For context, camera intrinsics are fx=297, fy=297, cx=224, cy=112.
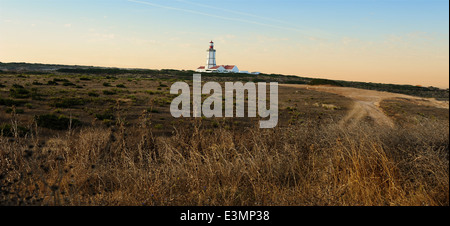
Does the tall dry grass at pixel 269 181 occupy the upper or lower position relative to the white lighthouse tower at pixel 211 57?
lower

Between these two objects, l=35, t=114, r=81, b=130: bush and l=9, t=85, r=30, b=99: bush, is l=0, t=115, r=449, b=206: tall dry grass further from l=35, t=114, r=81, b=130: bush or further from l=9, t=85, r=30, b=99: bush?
l=9, t=85, r=30, b=99: bush

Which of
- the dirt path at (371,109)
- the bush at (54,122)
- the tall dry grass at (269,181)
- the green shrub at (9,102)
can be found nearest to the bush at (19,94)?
the green shrub at (9,102)

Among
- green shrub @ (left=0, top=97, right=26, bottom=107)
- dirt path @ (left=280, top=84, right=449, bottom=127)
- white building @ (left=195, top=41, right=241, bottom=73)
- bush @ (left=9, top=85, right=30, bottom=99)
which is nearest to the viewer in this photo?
dirt path @ (left=280, top=84, right=449, bottom=127)

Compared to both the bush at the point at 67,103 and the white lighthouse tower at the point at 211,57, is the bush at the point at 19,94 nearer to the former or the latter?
the bush at the point at 67,103

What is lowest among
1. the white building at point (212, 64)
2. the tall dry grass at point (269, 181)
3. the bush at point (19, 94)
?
the tall dry grass at point (269, 181)

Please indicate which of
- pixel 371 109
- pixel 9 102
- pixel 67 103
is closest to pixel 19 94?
pixel 9 102

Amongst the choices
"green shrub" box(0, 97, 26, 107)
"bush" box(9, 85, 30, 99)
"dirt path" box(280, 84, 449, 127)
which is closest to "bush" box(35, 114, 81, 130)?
"green shrub" box(0, 97, 26, 107)

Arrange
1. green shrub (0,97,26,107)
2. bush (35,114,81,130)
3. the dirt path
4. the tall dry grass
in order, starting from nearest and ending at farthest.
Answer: the tall dry grass < the dirt path < bush (35,114,81,130) < green shrub (0,97,26,107)

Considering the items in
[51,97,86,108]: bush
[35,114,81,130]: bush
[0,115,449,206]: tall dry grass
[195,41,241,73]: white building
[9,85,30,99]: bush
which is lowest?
[35,114,81,130]: bush

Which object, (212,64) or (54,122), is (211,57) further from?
(54,122)

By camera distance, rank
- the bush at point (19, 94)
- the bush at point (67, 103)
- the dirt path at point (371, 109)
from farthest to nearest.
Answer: the bush at point (19, 94)
the bush at point (67, 103)
the dirt path at point (371, 109)

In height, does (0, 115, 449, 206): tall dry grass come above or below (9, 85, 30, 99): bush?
below

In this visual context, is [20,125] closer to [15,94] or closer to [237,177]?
[15,94]
